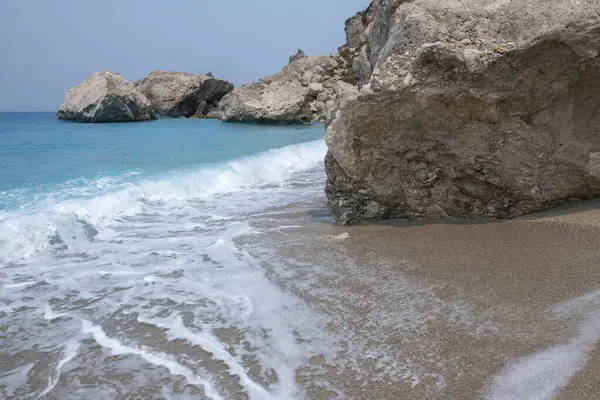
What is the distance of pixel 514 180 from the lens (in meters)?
4.47

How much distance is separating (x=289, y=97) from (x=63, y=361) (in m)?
32.5

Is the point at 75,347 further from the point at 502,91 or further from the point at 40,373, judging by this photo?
the point at 502,91

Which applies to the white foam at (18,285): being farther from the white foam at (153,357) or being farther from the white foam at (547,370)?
the white foam at (547,370)

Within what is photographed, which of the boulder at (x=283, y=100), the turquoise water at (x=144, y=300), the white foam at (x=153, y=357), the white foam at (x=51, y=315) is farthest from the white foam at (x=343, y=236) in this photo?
the boulder at (x=283, y=100)

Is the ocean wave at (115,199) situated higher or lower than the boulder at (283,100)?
lower

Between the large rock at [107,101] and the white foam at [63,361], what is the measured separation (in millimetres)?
38048

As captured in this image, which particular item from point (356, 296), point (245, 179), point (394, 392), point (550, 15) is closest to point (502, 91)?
point (550, 15)

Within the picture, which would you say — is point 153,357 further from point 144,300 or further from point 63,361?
point 144,300

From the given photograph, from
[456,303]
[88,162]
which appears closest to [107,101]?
[88,162]

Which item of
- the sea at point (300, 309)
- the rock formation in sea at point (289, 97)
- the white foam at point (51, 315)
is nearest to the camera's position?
the sea at point (300, 309)

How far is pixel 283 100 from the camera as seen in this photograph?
34.2m

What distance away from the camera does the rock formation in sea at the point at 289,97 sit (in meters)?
34.0

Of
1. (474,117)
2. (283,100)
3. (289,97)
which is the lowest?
(474,117)

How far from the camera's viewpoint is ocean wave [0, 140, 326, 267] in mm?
5439
